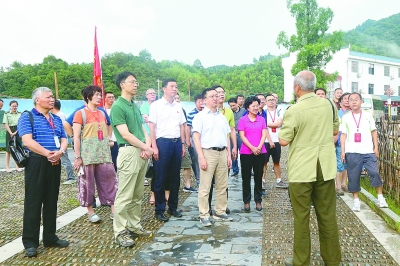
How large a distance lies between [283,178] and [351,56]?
33.5m

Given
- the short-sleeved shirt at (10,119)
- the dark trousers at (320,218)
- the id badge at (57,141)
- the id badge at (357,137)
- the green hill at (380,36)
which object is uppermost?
the green hill at (380,36)

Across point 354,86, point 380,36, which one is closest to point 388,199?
point 354,86

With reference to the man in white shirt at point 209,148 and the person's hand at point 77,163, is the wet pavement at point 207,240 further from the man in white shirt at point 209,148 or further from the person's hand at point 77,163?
the person's hand at point 77,163

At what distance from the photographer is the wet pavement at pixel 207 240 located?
11.6ft

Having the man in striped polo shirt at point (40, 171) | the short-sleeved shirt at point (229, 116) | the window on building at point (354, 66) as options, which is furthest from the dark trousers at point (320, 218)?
the window on building at point (354, 66)

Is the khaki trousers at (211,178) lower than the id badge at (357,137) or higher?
lower

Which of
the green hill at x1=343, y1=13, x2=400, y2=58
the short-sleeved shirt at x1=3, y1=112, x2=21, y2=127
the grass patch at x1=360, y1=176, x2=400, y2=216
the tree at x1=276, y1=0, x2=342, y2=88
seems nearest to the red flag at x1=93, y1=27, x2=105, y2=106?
the short-sleeved shirt at x1=3, y1=112, x2=21, y2=127

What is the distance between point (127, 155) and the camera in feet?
13.1

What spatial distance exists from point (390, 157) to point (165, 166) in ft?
11.8

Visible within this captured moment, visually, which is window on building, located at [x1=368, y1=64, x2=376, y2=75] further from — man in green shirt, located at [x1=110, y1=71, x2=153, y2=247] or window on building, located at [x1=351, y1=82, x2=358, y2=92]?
man in green shirt, located at [x1=110, y1=71, x2=153, y2=247]

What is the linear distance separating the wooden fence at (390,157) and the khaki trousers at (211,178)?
2618 millimetres

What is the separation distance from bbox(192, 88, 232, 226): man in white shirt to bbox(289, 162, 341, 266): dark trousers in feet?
5.08

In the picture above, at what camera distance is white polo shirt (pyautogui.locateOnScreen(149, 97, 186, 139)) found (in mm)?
4871

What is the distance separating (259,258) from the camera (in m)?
3.52
